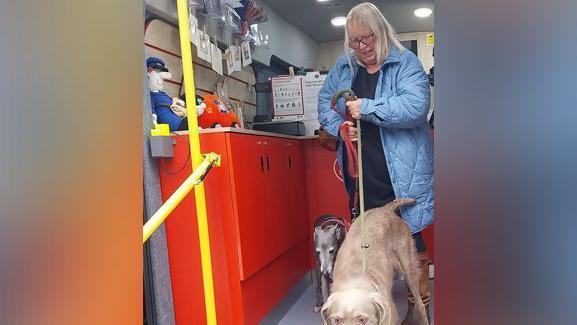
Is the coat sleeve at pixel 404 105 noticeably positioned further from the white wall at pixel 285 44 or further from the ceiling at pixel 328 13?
the ceiling at pixel 328 13

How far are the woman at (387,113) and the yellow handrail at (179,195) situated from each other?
610mm

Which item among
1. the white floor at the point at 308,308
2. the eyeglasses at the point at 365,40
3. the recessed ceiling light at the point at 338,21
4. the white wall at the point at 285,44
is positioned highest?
the recessed ceiling light at the point at 338,21

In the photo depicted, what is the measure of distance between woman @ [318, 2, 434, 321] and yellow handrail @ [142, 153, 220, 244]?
0.61 meters

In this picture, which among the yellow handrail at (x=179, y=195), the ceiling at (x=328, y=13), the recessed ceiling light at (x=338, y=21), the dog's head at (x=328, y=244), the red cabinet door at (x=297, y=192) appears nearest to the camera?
the yellow handrail at (x=179, y=195)

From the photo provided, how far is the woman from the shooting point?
59.4 inches

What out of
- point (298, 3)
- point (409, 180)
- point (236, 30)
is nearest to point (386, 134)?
point (409, 180)

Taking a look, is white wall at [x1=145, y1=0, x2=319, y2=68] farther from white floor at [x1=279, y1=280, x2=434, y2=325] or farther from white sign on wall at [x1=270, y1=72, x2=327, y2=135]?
white floor at [x1=279, y1=280, x2=434, y2=325]

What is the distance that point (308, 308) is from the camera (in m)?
2.43

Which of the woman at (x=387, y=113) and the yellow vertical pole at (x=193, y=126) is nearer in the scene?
the yellow vertical pole at (x=193, y=126)

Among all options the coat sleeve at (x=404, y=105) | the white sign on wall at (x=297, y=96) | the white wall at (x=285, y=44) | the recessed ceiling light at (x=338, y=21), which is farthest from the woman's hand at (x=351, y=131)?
the recessed ceiling light at (x=338, y=21)

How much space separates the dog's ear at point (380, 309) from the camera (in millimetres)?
1384
